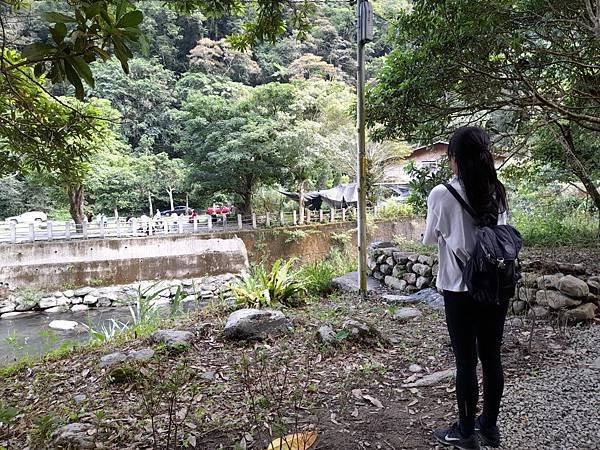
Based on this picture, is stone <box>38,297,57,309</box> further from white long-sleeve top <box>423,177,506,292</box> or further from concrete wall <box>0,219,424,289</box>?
white long-sleeve top <box>423,177,506,292</box>

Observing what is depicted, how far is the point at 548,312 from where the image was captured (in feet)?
12.9

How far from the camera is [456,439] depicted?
6.16ft

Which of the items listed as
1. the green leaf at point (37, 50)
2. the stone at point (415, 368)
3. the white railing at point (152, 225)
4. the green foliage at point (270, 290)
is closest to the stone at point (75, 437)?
the green leaf at point (37, 50)

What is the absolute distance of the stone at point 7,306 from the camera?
11.0 m

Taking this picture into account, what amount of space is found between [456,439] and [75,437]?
6.08ft

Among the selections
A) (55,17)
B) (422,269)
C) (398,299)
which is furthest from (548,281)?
(55,17)

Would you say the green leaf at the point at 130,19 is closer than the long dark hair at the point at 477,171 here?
Yes

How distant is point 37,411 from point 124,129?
2150 cm

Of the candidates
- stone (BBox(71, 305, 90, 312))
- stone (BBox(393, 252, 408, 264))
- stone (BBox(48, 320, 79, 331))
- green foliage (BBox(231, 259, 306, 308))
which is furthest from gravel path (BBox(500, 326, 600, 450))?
stone (BBox(71, 305, 90, 312))

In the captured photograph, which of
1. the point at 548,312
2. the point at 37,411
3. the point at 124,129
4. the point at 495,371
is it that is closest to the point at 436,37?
the point at 548,312

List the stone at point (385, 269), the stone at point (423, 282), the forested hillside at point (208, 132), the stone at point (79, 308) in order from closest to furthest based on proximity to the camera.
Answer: the stone at point (423, 282) → the stone at point (385, 269) → the stone at point (79, 308) → the forested hillside at point (208, 132)

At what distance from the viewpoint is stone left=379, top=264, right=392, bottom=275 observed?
6.64 meters

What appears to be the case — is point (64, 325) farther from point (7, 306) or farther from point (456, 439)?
point (456, 439)

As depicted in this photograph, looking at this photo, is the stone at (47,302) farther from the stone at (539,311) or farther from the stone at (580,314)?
the stone at (580,314)
